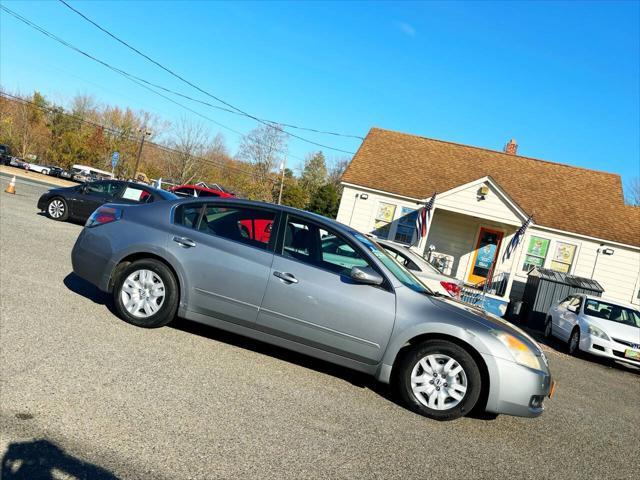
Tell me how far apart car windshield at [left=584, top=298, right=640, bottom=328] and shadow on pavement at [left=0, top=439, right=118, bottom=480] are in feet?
38.4

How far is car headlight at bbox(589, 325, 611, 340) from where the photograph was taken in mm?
10601

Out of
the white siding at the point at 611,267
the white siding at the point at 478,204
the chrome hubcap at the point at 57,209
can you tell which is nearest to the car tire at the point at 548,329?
the white siding at the point at 478,204

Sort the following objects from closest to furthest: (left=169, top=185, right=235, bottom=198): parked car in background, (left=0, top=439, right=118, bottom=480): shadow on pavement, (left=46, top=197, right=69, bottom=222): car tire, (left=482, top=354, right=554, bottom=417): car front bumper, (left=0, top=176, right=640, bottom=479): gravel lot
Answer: (left=0, top=439, right=118, bottom=480): shadow on pavement → (left=0, top=176, right=640, bottom=479): gravel lot → (left=482, top=354, right=554, bottom=417): car front bumper → (left=46, top=197, right=69, bottom=222): car tire → (left=169, top=185, right=235, bottom=198): parked car in background

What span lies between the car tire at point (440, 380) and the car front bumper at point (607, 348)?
7.43 metres

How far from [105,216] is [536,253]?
652 inches

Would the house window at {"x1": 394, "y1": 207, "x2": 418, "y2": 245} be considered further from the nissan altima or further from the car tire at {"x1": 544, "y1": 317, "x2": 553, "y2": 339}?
the nissan altima

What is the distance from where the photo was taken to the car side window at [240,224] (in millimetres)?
5336

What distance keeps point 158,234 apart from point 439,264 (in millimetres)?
14611

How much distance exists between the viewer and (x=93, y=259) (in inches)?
229

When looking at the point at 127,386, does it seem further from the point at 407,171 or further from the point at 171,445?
the point at 407,171

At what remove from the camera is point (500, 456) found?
4.06 m

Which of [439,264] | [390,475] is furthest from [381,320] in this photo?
[439,264]

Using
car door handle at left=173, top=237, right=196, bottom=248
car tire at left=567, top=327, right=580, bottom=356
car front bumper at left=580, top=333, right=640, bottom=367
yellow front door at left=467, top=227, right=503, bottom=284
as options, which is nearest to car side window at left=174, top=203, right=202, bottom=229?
car door handle at left=173, top=237, right=196, bottom=248

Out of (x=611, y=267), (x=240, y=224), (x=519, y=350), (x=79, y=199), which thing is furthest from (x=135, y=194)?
(x=611, y=267)
